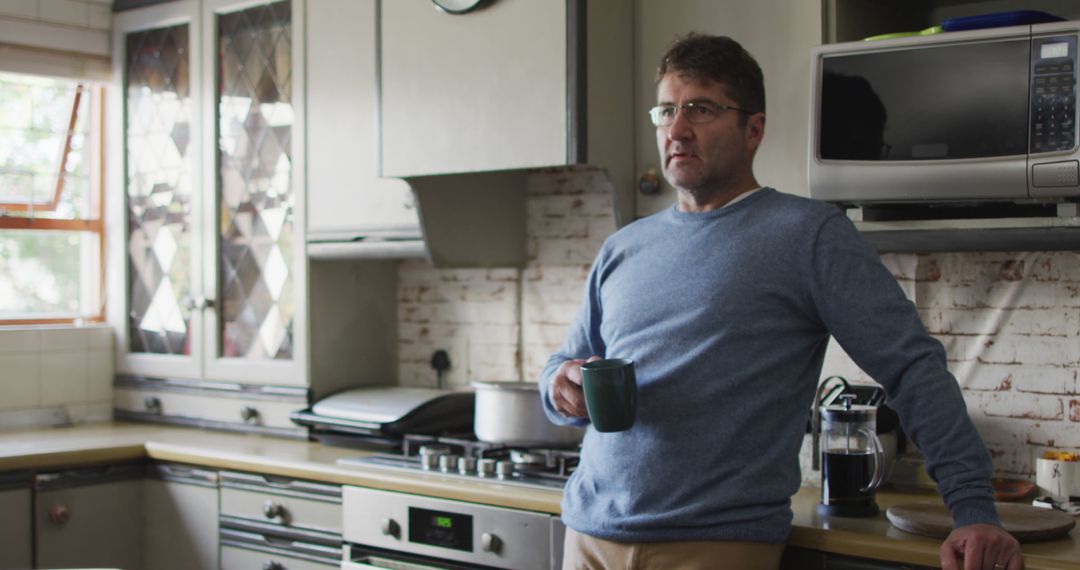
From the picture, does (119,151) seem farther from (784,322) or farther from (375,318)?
(784,322)

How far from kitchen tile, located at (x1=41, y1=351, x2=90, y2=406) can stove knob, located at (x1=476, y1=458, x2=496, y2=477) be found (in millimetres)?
1810

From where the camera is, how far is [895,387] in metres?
1.82

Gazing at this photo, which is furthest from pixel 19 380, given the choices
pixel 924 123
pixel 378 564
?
pixel 924 123

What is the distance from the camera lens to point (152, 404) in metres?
3.92

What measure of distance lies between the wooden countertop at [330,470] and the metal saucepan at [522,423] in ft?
0.59

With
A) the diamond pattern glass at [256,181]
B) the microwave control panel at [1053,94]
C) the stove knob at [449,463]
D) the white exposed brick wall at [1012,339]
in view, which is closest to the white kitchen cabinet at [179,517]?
the diamond pattern glass at [256,181]

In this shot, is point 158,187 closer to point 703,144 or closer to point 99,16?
point 99,16

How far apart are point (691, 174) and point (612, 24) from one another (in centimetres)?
88

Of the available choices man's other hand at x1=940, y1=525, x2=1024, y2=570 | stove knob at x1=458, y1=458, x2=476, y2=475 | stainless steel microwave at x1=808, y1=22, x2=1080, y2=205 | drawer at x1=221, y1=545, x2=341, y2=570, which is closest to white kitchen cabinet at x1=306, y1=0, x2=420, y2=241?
stove knob at x1=458, y1=458, x2=476, y2=475

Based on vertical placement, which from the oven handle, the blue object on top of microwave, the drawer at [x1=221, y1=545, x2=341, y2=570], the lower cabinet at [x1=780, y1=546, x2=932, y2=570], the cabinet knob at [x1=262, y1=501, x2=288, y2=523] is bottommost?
the drawer at [x1=221, y1=545, x2=341, y2=570]

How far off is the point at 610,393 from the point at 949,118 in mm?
870

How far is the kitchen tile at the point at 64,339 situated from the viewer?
3938mm

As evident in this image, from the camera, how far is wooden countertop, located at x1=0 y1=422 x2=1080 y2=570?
2.06 m

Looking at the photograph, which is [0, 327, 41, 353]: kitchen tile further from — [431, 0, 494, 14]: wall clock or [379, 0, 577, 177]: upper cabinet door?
[431, 0, 494, 14]: wall clock
